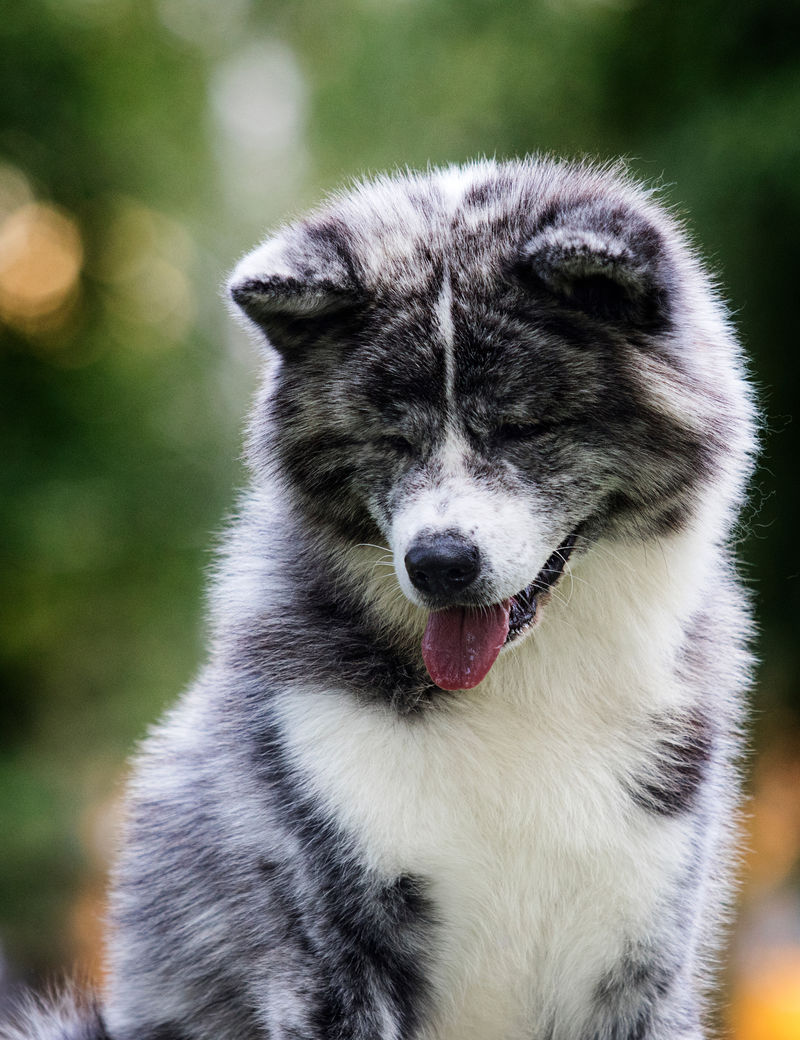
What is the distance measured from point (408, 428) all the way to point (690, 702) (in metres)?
0.99

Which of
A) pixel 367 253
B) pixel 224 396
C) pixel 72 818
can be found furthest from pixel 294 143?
pixel 367 253

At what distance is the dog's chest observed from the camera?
259 centimetres

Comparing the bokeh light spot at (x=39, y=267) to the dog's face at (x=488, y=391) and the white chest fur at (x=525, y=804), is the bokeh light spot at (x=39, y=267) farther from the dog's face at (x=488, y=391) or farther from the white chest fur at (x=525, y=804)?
the white chest fur at (x=525, y=804)

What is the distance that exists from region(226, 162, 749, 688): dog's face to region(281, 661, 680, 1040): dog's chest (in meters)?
0.22

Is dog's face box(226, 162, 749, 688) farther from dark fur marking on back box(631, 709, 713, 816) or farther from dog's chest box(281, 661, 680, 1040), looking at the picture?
A: dark fur marking on back box(631, 709, 713, 816)

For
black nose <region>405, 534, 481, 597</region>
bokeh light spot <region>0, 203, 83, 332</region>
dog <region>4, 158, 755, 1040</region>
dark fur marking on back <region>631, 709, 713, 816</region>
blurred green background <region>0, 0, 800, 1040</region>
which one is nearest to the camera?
black nose <region>405, 534, 481, 597</region>

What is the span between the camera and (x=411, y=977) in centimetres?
262

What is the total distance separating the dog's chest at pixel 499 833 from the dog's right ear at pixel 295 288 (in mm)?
851

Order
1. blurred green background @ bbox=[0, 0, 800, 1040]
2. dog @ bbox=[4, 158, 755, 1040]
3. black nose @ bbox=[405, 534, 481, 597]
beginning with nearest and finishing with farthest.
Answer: black nose @ bbox=[405, 534, 481, 597] → dog @ bbox=[4, 158, 755, 1040] → blurred green background @ bbox=[0, 0, 800, 1040]

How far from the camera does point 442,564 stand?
7.97 feet

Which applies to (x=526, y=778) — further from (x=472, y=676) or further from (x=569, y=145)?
(x=569, y=145)

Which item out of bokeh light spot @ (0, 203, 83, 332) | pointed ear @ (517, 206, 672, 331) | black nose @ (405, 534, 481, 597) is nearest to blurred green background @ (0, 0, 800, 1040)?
bokeh light spot @ (0, 203, 83, 332)

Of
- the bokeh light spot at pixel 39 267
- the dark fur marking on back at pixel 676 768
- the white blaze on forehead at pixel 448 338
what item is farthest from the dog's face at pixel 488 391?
the bokeh light spot at pixel 39 267

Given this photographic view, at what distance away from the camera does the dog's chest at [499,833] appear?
2.59 m
